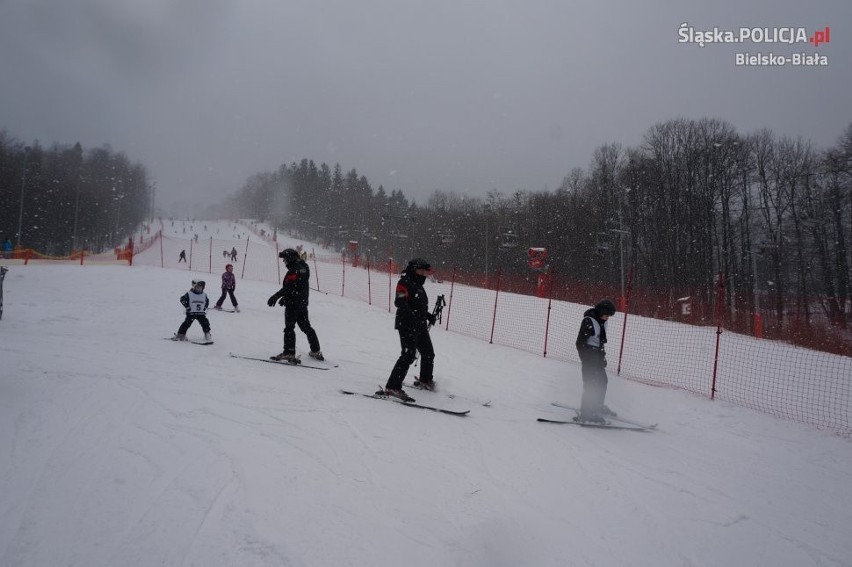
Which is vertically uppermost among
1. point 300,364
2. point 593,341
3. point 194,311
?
point 593,341

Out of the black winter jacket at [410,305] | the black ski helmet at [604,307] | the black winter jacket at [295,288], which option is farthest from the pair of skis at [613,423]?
the black winter jacket at [295,288]

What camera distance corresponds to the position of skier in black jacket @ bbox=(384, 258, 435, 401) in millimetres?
5547

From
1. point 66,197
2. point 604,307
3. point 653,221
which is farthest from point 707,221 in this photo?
point 66,197

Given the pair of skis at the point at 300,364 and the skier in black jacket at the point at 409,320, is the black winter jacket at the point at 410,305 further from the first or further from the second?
the pair of skis at the point at 300,364

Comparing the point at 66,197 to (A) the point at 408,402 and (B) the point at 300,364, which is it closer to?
(B) the point at 300,364

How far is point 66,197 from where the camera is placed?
56.3 meters

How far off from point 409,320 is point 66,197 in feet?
233

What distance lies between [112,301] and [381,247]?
57836 mm

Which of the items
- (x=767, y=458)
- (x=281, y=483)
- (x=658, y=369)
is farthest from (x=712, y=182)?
(x=281, y=483)

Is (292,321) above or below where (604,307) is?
below

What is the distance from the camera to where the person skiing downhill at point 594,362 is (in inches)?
223

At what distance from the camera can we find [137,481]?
119 inches

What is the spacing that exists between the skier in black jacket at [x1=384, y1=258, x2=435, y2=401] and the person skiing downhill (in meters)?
2.16

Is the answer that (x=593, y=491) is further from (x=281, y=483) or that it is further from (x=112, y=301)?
(x=112, y=301)
